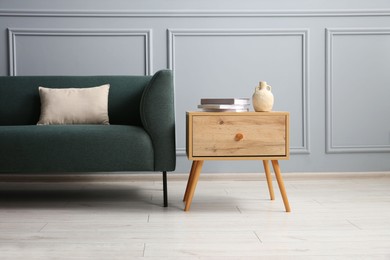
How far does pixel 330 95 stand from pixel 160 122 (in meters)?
1.47

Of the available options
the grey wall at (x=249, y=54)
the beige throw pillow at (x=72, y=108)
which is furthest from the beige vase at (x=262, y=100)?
the grey wall at (x=249, y=54)

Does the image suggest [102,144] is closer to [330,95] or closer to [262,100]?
[262,100]

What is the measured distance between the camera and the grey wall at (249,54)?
3328mm

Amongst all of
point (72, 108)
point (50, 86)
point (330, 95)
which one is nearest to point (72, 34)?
point (50, 86)

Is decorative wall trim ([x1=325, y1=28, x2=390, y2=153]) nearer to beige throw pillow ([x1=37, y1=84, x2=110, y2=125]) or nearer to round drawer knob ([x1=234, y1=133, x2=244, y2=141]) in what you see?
round drawer knob ([x1=234, y1=133, x2=244, y2=141])

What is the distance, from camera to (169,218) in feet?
7.18

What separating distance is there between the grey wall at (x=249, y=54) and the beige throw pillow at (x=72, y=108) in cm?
60

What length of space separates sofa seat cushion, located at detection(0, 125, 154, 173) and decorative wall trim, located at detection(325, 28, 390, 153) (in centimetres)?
153

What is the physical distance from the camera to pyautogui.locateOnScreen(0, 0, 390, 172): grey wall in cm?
333

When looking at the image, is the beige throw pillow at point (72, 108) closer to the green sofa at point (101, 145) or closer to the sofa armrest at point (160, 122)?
the green sofa at point (101, 145)

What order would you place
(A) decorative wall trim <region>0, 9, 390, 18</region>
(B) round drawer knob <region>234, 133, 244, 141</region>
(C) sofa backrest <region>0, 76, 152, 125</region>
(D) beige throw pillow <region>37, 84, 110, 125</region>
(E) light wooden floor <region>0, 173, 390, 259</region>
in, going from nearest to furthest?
1. (E) light wooden floor <region>0, 173, 390, 259</region>
2. (B) round drawer knob <region>234, 133, 244, 141</region>
3. (D) beige throw pillow <region>37, 84, 110, 125</region>
4. (C) sofa backrest <region>0, 76, 152, 125</region>
5. (A) decorative wall trim <region>0, 9, 390, 18</region>

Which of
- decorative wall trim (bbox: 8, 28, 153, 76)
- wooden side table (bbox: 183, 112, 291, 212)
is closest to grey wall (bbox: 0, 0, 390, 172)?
decorative wall trim (bbox: 8, 28, 153, 76)

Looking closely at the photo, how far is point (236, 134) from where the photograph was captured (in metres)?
2.32

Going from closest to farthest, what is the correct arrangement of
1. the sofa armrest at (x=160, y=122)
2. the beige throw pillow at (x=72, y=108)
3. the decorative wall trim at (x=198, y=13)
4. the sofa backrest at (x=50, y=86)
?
the sofa armrest at (x=160, y=122) < the beige throw pillow at (x=72, y=108) < the sofa backrest at (x=50, y=86) < the decorative wall trim at (x=198, y=13)
